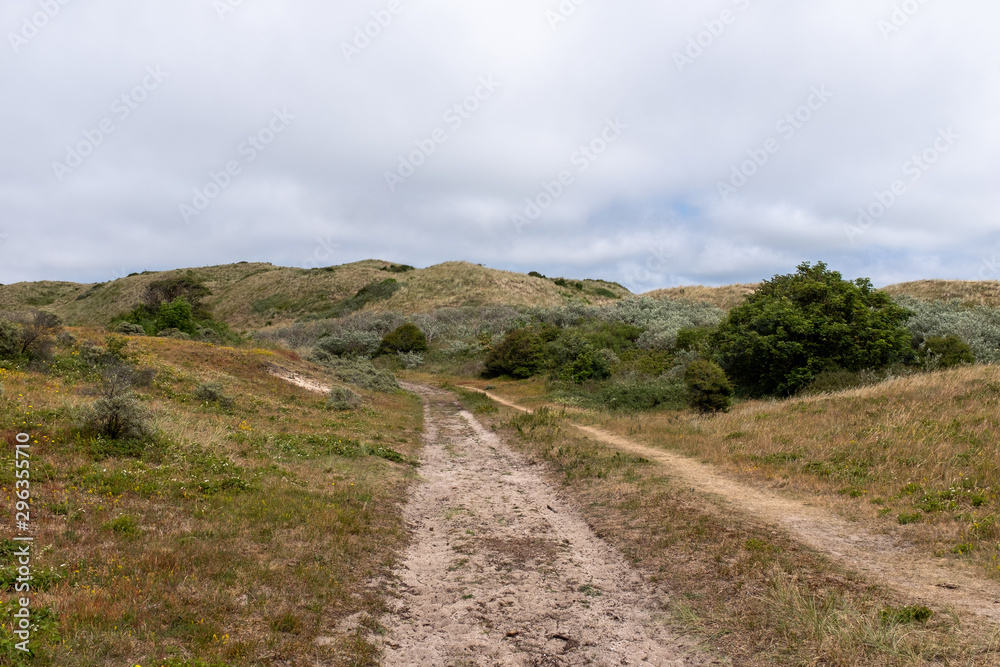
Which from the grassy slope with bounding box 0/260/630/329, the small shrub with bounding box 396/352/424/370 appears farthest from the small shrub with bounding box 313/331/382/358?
the grassy slope with bounding box 0/260/630/329

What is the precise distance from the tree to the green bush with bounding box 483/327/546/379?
14.1 m

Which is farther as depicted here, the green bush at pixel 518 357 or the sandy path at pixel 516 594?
the green bush at pixel 518 357

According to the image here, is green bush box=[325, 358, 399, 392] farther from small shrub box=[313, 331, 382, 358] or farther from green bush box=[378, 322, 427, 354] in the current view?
small shrub box=[313, 331, 382, 358]

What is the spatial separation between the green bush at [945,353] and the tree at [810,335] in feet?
2.24

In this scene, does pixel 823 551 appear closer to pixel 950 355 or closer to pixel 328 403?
pixel 328 403

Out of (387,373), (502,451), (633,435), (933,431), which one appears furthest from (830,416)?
(387,373)

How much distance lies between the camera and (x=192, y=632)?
493 centimetres

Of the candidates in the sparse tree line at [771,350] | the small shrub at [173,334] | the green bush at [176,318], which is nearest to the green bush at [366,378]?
the sparse tree line at [771,350]

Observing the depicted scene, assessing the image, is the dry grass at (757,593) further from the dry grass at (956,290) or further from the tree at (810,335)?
the dry grass at (956,290)

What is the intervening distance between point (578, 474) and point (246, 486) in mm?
7170

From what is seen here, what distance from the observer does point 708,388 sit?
70.5 feet

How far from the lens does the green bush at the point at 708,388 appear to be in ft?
70.7

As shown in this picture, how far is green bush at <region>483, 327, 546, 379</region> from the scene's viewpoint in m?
38.8

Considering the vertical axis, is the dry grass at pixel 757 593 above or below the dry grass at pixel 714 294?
below
